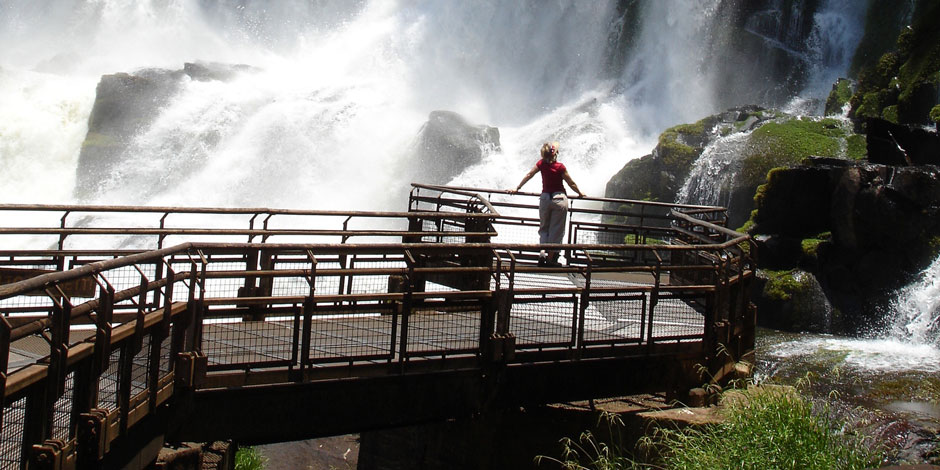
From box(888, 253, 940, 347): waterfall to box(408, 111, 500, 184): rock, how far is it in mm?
17576

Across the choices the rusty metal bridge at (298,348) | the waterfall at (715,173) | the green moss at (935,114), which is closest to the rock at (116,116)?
the waterfall at (715,173)

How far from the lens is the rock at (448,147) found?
114 feet

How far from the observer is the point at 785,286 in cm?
2098

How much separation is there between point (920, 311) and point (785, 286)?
9.10 ft

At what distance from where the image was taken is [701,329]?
9539mm

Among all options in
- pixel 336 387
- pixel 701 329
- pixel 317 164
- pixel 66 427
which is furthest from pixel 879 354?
pixel 317 164

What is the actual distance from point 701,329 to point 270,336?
4355 millimetres

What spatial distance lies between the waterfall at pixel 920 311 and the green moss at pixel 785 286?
1.93 metres

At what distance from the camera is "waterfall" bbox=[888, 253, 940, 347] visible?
1908 centimetres

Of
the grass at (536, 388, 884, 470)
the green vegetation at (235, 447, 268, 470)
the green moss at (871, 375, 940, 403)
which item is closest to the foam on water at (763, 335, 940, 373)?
the green moss at (871, 375, 940, 403)

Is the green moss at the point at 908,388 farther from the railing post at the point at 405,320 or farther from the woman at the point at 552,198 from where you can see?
the railing post at the point at 405,320

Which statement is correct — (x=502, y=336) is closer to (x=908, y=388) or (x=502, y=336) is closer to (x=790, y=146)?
(x=908, y=388)

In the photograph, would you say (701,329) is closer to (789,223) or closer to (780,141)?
(789,223)

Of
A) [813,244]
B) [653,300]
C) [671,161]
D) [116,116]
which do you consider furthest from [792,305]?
[116,116]
